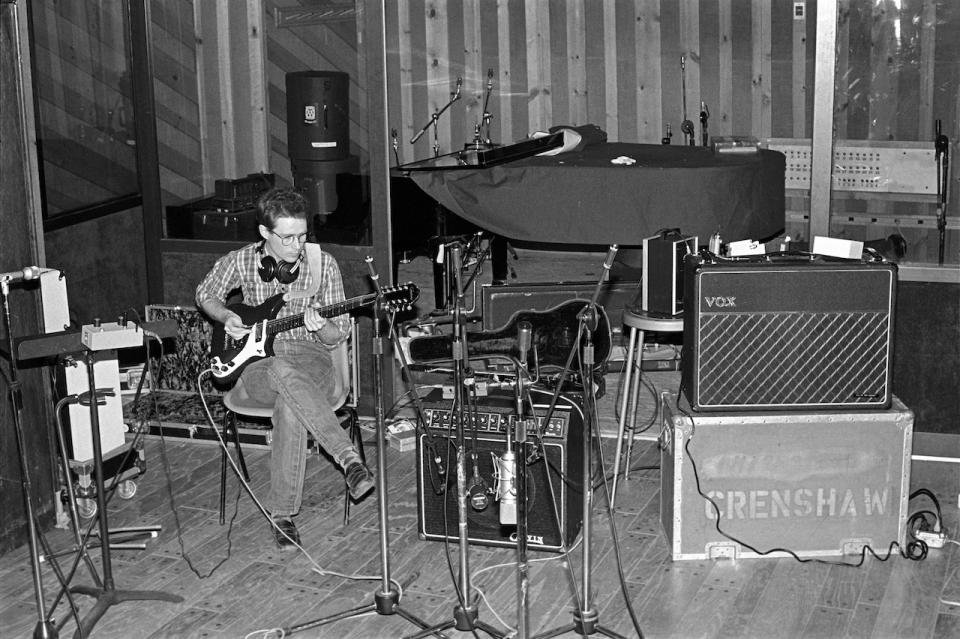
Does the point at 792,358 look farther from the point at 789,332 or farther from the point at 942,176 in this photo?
the point at 942,176

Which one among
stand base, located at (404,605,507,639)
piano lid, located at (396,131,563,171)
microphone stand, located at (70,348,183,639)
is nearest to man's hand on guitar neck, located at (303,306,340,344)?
microphone stand, located at (70,348,183,639)

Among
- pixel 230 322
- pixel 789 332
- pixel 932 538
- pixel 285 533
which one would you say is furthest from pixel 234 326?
pixel 932 538

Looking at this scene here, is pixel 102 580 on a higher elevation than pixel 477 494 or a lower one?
lower

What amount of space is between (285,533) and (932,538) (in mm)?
2117

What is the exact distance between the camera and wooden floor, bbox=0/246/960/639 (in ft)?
11.4

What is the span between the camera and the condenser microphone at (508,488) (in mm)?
3273

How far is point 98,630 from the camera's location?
3496 mm

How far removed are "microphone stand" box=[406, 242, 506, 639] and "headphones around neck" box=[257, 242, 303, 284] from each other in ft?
3.53

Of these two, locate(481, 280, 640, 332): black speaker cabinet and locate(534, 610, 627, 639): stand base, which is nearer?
locate(534, 610, 627, 639): stand base

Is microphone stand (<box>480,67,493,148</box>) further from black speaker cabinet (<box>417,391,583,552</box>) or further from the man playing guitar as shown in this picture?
black speaker cabinet (<box>417,391,583,552</box>)

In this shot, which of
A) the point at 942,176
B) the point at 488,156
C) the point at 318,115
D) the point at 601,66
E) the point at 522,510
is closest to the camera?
the point at 522,510

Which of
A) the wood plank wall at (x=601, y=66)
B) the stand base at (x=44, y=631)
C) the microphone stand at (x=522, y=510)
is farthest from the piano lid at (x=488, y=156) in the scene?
the stand base at (x=44, y=631)

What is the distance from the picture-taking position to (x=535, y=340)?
4.22 m

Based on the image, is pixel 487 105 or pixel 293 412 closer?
pixel 293 412
